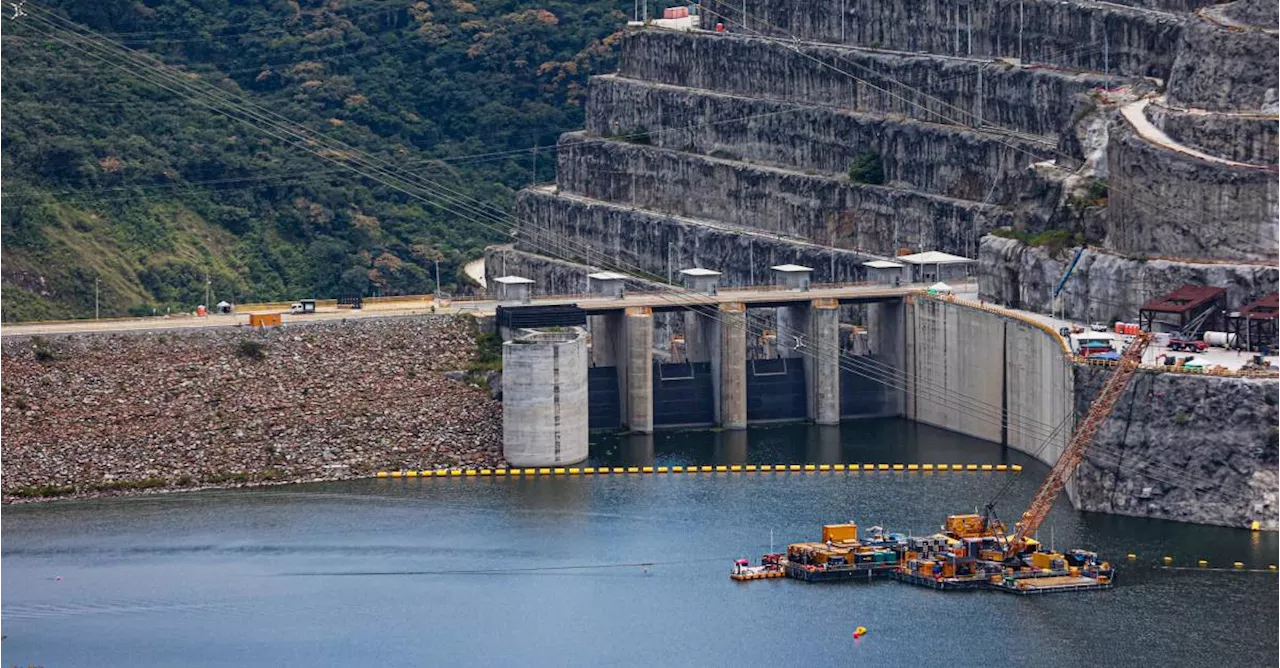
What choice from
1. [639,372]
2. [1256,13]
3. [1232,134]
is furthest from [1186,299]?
[639,372]

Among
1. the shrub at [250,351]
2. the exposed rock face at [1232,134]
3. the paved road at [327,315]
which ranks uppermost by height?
the exposed rock face at [1232,134]

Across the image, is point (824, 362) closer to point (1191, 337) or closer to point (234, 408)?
point (1191, 337)

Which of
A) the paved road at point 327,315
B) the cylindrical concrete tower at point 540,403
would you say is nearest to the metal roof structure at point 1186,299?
the paved road at point 327,315

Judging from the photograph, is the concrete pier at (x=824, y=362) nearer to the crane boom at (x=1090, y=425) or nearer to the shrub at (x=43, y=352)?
the crane boom at (x=1090, y=425)

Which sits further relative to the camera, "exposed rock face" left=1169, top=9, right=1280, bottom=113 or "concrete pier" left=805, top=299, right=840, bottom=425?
"concrete pier" left=805, top=299, right=840, bottom=425

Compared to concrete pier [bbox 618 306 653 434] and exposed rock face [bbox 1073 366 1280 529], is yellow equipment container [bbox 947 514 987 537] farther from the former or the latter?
concrete pier [bbox 618 306 653 434]

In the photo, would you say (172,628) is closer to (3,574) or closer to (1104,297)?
(3,574)

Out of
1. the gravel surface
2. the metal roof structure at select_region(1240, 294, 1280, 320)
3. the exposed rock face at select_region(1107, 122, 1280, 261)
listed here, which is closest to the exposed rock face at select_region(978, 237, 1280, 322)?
the exposed rock face at select_region(1107, 122, 1280, 261)
